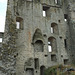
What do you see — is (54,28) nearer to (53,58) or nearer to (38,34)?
(38,34)

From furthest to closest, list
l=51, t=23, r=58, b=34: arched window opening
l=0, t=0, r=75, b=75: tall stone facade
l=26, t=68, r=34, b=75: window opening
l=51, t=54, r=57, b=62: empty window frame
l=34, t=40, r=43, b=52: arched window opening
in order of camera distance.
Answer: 1. l=51, t=23, r=58, b=34: arched window opening
2. l=51, t=54, r=57, b=62: empty window frame
3. l=34, t=40, r=43, b=52: arched window opening
4. l=26, t=68, r=34, b=75: window opening
5. l=0, t=0, r=75, b=75: tall stone facade

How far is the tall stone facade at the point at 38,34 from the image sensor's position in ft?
50.6

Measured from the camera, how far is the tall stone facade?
15.4 meters

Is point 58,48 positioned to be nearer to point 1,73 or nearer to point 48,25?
point 48,25

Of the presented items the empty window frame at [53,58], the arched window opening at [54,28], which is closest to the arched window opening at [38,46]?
the empty window frame at [53,58]

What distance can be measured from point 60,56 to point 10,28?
7.63 m

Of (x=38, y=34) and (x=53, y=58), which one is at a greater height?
(x=38, y=34)

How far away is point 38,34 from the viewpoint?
17516 mm

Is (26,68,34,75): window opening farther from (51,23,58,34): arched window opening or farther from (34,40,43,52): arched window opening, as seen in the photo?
(51,23,58,34): arched window opening

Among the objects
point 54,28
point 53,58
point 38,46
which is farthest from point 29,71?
point 54,28

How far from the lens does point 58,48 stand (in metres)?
18.2

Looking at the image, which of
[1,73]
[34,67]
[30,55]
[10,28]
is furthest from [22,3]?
[1,73]

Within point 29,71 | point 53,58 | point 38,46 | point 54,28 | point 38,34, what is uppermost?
point 54,28

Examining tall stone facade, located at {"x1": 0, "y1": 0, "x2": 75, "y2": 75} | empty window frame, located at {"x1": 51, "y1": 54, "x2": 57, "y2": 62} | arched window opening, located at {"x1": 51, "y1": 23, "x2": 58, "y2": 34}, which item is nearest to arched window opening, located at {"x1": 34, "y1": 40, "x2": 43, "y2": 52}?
tall stone facade, located at {"x1": 0, "y1": 0, "x2": 75, "y2": 75}
